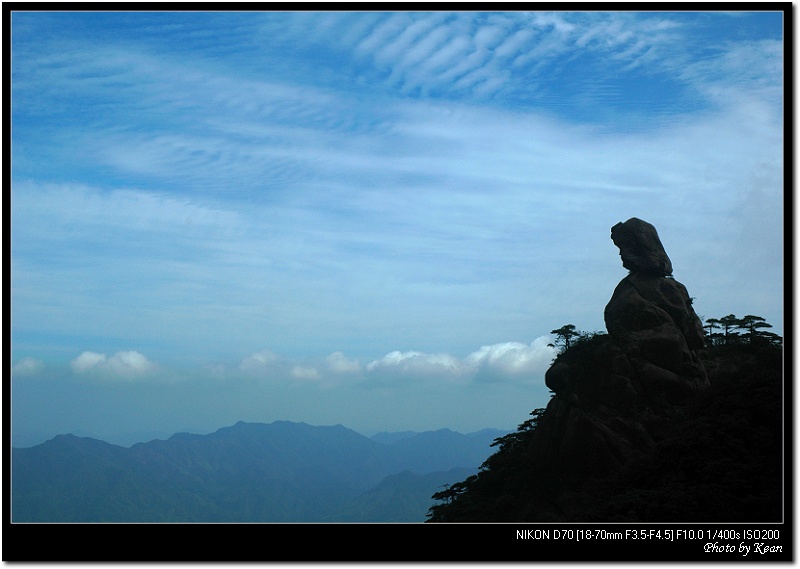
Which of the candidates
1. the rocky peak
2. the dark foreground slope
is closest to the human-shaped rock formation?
the rocky peak

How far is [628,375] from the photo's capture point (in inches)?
1040

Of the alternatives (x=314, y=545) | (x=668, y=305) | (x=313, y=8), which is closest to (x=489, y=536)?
(x=314, y=545)

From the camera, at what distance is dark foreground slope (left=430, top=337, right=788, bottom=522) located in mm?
19172

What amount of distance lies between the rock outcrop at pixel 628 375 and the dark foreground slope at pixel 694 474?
420 millimetres

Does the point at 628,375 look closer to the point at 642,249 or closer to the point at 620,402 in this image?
the point at 620,402

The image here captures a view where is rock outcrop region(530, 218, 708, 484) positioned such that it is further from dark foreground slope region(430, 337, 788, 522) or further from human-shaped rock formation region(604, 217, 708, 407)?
dark foreground slope region(430, 337, 788, 522)

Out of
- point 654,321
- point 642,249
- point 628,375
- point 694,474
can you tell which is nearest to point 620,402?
point 628,375

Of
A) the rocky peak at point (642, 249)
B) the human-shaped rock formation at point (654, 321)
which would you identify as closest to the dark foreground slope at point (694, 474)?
the human-shaped rock formation at point (654, 321)

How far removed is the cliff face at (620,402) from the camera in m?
24.4

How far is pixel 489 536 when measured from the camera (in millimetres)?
15641

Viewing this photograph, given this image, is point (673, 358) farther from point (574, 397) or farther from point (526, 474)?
point (526, 474)

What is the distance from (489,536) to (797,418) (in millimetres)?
7925

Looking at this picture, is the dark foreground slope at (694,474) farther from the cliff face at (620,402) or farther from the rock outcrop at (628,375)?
the rock outcrop at (628,375)

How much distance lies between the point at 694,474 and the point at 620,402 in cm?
498
